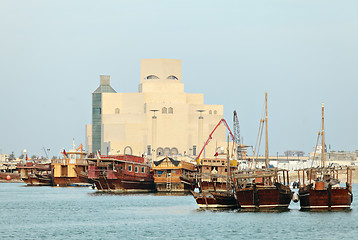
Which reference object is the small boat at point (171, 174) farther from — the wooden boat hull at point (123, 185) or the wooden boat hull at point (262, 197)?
the wooden boat hull at point (262, 197)

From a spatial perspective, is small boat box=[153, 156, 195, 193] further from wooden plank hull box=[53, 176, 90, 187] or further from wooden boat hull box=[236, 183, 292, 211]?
wooden boat hull box=[236, 183, 292, 211]

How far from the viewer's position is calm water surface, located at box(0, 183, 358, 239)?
65.9 metres

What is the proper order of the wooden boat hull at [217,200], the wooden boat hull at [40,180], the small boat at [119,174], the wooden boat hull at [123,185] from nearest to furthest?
the wooden boat hull at [217,200] → the small boat at [119,174] → the wooden boat hull at [123,185] → the wooden boat hull at [40,180]

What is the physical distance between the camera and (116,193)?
13300cm

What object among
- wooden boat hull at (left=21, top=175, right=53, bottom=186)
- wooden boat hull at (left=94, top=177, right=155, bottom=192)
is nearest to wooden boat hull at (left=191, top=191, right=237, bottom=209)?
wooden boat hull at (left=94, top=177, right=155, bottom=192)

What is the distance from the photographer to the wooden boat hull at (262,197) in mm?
77438

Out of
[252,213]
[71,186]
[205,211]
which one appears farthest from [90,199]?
[71,186]

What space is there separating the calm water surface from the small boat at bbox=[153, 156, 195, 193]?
34430 millimetres

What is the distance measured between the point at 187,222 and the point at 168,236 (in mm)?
10205

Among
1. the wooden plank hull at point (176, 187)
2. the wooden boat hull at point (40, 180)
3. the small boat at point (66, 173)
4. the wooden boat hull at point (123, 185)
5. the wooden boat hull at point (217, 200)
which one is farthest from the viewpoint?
the wooden boat hull at point (40, 180)

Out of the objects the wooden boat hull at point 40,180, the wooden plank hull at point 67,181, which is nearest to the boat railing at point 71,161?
the wooden plank hull at point 67,181

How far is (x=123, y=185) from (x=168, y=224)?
58.6 meters

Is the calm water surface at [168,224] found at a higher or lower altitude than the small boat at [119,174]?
lower

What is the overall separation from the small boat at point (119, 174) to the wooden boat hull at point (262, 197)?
170 feet
